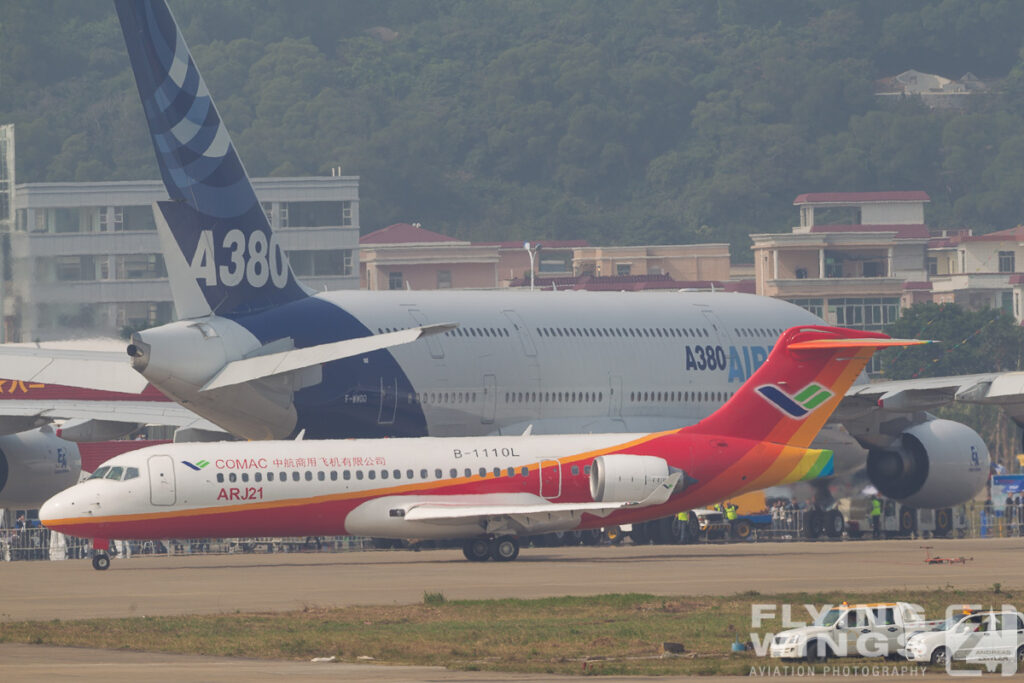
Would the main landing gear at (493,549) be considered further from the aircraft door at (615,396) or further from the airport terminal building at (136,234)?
the airport terminal building at (136,234)

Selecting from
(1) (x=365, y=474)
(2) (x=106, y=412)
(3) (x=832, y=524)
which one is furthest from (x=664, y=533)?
(2) (x=106, y=412)

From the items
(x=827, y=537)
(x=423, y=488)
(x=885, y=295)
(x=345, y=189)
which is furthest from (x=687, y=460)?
(x=885, y=295)

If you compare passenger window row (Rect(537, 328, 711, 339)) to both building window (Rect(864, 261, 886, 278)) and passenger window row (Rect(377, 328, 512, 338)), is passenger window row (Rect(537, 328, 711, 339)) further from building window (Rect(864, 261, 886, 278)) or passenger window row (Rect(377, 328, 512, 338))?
building window (Rect(864, 261, 886, 278))

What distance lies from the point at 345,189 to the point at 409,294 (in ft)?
416

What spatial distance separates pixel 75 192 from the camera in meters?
174

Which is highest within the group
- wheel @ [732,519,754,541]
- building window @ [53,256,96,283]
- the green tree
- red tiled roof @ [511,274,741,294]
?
building window @ [53,256,96,283]

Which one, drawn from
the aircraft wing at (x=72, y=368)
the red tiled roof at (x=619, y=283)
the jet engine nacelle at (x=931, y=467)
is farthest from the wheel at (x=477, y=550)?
the red tiled roof at (x=619, y=283)

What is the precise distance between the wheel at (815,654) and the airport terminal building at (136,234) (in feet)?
466

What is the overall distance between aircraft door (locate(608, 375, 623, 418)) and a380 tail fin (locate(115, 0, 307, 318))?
1105 centimetres

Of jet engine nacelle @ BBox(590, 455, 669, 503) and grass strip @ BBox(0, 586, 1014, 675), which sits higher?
jet engine nacelle @ BBox(590, 455, 669, 503)

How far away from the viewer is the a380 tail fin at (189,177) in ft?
151

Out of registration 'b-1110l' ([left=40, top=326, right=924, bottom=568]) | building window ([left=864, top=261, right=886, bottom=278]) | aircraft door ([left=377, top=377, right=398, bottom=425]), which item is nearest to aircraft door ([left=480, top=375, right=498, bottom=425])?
aircraft door ([left=377, top=377, right=398, bottom=425])

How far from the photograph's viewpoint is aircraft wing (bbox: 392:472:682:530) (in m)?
44.7

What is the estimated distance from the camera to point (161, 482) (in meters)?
43.5
